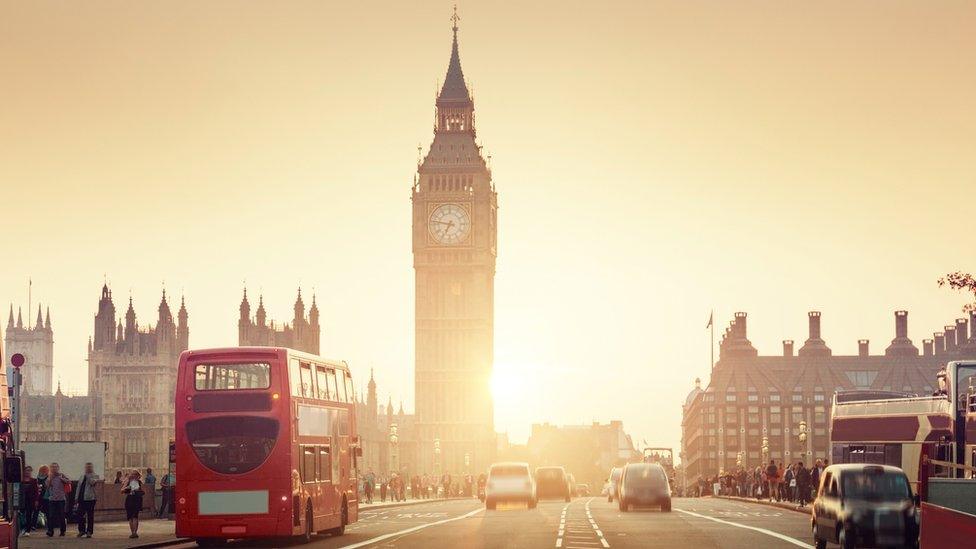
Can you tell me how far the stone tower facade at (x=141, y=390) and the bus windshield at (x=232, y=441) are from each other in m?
104

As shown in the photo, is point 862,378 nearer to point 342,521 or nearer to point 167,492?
point 167,492

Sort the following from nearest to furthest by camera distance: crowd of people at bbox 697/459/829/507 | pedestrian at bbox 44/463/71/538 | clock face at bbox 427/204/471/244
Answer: pedestrian at bbox 44/463/71/538
crowd of people at bbox 697/459/829/507
clock face at bbox 427/204/471/244

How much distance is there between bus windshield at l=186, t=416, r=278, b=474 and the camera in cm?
3145

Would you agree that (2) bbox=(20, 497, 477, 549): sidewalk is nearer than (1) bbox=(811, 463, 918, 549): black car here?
No

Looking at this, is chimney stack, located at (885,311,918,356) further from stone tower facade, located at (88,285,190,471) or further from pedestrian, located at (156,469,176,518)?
pedestrian, located at (156,469,176,518)

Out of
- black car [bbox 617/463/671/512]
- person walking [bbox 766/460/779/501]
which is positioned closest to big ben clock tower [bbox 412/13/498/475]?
person walking [bbox 766/460/779/501]

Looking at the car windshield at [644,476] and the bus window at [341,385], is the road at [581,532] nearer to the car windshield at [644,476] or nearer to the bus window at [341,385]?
the car windshield at [644,476]

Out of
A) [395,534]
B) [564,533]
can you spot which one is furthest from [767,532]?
[395,534]

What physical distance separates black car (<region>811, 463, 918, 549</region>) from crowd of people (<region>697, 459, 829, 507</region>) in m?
14.9

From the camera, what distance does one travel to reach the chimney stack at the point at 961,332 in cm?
17862

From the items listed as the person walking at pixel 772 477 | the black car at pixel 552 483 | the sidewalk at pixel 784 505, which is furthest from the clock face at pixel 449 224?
the person walking at pixel 772 477

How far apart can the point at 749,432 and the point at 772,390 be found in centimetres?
584

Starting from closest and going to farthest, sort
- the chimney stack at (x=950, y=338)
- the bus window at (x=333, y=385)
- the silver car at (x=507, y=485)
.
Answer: the bus window at (x=333, y=385)
the silver car at (x=507, y=485)
the chimney stack at (x=950, y=338)

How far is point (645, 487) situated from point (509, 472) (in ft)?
19.4
